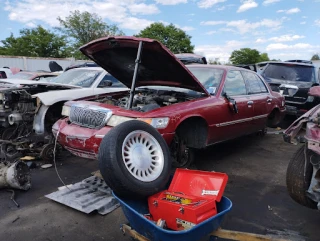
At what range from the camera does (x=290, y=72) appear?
8.53 m

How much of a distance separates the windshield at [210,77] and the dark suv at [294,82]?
301 centimetres

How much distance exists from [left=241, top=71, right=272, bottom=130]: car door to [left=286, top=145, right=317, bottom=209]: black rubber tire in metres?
2.49

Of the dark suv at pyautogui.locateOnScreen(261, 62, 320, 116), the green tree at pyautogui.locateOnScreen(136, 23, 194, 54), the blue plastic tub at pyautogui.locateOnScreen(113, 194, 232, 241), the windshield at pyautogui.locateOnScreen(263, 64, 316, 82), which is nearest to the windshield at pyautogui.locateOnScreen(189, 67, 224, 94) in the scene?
the blue plastic tub at pyautogui.locateOnScreen(113, 194, 232, 241)

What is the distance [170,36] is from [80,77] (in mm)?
29293

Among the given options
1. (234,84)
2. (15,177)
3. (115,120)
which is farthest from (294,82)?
(15,177)

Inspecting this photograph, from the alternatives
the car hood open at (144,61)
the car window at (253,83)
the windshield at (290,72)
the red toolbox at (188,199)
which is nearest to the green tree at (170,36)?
the windshield at (290,72)

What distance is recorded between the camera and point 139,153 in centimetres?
296

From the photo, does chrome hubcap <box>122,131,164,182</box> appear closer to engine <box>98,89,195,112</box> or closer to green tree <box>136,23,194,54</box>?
engine <box>98,89,195,112</box>

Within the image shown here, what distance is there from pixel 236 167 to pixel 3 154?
378 centimetres

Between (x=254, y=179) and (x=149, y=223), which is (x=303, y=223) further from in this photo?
(x=149, y=223)

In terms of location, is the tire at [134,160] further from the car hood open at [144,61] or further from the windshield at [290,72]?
the windshield at [290,72]

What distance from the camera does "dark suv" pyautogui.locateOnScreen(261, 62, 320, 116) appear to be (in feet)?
24.8

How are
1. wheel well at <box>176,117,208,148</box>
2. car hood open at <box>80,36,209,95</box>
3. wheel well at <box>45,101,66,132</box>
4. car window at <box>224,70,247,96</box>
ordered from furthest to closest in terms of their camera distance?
wheel well at <box>45,101,66,132</box> < car window at <box>224,70,247,96</box> < wheel well at <box>176,117,208,148</box> < car hood open at <box>80,36,209,95</box>

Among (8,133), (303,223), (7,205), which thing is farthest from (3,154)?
(303,223)
